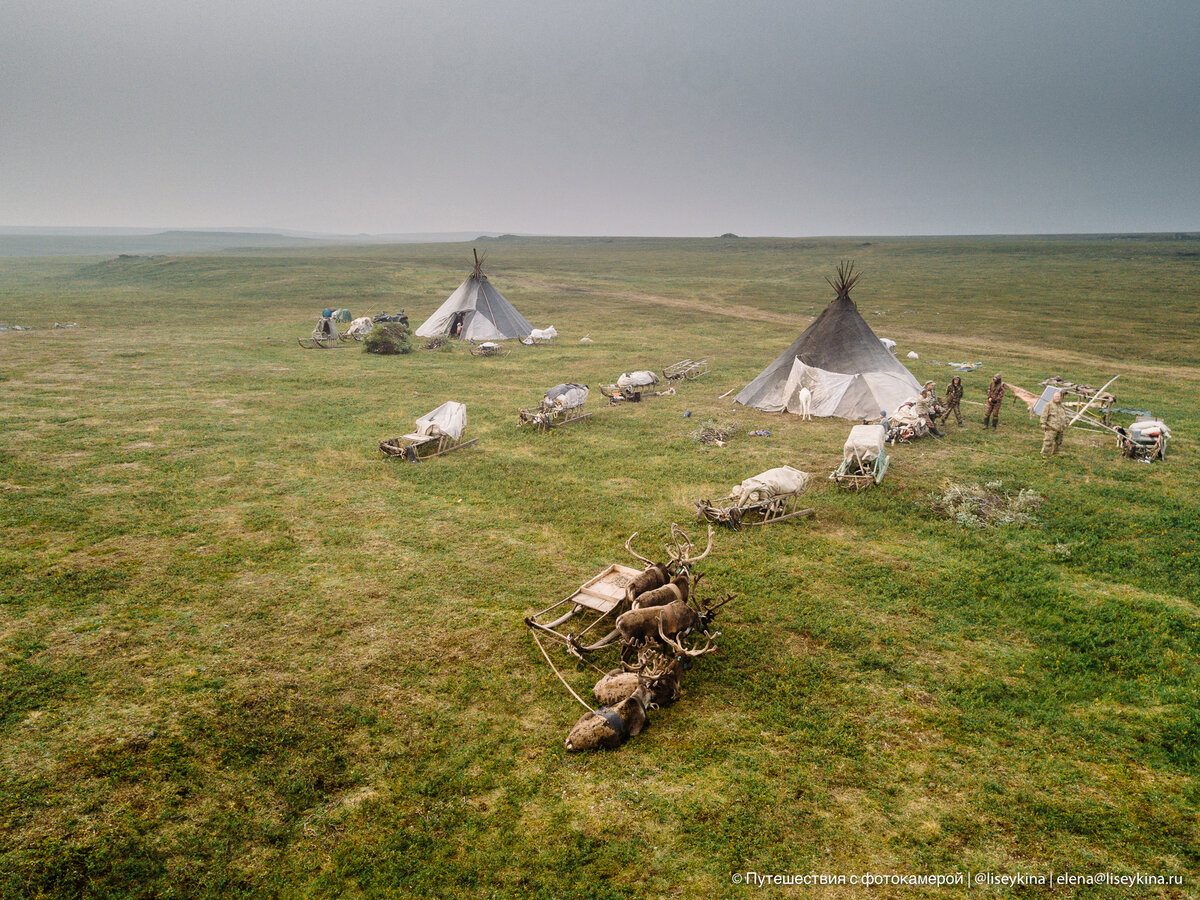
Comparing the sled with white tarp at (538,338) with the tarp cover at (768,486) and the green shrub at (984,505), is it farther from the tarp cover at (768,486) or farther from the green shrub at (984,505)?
the green shrub at (984,505)

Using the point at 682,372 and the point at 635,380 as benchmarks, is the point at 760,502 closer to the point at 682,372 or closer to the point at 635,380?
the point at 635,380

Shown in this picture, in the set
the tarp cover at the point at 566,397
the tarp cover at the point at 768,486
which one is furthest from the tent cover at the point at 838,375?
the tarp cover at the point at 768,486

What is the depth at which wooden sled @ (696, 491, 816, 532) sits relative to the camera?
12648 millimetres

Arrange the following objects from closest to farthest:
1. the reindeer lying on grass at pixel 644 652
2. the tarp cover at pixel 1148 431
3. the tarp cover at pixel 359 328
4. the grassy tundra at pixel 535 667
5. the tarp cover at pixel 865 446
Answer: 1. the grassy tundra at pixel 535 667
2. the reindeer lying on grass at pixel 644 652
3. the tarp cover at pixel 865 446
4. the tarp cover at pixel 1148 431
5. the tarp cover at pixel 359 328

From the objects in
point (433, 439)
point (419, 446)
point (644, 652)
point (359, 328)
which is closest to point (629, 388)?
point (433, 439)

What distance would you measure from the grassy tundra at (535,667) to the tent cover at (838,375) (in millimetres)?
1588

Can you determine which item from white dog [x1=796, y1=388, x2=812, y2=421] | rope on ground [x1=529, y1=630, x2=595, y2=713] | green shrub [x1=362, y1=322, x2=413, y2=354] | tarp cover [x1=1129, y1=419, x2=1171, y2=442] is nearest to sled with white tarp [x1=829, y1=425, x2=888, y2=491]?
white dog [x1=796, y1=388, x2=812, y2=421]

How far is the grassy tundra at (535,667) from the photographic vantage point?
5.92 m

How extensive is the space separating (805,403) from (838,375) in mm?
1585

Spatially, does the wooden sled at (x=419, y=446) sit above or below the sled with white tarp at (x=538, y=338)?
below

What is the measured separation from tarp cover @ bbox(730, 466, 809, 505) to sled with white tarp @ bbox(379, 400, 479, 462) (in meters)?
8.34

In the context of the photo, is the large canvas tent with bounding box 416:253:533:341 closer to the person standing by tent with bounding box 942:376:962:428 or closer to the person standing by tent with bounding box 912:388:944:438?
the person standing by tent with bounding box 912:388:944:438

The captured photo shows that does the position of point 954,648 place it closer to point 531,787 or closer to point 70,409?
point 531,787

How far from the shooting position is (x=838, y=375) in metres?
20.7
